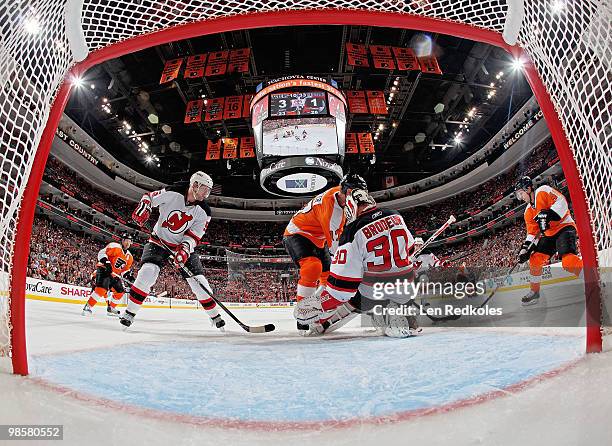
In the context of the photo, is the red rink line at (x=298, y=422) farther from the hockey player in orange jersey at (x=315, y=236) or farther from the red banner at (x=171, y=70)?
the red banner at (x=171, y=70)

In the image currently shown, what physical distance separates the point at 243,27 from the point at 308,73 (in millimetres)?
12222

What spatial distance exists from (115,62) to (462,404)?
12.8 metres

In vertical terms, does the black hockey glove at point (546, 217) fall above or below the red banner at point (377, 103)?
below

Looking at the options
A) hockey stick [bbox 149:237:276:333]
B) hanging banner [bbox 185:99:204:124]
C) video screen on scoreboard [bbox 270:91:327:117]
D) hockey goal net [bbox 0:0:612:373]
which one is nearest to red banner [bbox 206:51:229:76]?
hanging banner [bbox 185:99:204:124]

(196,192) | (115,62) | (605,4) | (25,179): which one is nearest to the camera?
(605,4)

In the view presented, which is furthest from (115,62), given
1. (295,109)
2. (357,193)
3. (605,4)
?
(605,4)

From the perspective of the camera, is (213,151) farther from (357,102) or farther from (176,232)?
(176,232)

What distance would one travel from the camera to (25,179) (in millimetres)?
1145

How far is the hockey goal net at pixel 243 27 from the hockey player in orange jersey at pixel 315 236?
4.79 feet

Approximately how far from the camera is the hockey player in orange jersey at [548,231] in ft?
11.4

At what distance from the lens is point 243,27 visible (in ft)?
3.78

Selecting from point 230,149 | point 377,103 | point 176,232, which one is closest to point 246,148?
point 230,149

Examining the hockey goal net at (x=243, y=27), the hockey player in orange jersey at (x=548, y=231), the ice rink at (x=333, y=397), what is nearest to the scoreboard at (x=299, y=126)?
the hockey player in orange jersey at (x=548, y=231)

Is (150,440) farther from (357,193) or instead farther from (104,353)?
(357,193)
